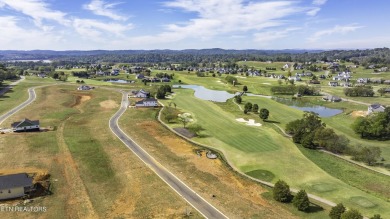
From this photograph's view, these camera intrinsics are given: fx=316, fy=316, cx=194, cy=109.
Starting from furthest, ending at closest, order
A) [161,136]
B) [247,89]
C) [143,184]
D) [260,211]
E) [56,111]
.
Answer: [247,89], [56,111], [161,136], [143,184], [260,211]

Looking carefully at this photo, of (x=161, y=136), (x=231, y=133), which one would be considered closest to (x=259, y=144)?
(x=231, y=133)

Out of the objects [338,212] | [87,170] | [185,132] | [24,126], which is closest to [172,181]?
[87,170]

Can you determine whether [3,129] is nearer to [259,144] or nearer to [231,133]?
[231,133]

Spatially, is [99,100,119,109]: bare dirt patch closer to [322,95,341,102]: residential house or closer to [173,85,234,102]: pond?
[173,85,234,102]: pond

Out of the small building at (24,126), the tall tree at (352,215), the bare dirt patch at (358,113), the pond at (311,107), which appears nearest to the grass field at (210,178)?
the tall tree at (352,215)

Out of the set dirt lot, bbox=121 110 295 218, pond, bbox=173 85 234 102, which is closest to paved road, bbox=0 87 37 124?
dirt lot, bbox=121 110 295 218

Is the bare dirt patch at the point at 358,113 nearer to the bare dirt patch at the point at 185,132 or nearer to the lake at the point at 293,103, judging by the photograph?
the lake at the point at 293,103
